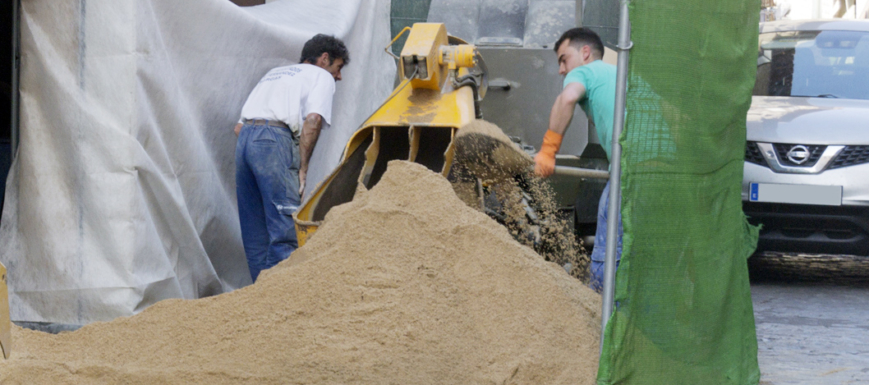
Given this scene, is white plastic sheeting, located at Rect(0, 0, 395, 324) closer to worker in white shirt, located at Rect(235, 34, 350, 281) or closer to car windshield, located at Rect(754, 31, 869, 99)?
worker in white shirt, located at Rect(235, 34, 350, 281)

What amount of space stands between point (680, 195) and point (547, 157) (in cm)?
109

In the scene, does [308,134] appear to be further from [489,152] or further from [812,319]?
[812,319]

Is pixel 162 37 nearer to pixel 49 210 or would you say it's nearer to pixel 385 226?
pixel 49 210

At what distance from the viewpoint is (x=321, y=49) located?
5.08 metres

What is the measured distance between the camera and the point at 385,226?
3170 mm

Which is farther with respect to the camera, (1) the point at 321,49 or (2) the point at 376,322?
(1) the point at 321,49

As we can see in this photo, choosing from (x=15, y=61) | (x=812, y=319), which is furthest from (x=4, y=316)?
(x=812, y=319)

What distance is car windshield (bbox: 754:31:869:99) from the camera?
6027 millimetres

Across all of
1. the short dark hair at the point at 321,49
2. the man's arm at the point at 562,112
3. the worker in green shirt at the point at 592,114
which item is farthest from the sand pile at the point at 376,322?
the short dark hair at the point at 321,49

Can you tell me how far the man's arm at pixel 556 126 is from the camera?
12.2 ft

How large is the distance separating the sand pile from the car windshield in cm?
386

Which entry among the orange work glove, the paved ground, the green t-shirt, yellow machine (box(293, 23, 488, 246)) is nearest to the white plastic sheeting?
yellow machine (box(293, 23, 488, 246))

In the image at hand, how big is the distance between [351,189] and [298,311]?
1683 mm

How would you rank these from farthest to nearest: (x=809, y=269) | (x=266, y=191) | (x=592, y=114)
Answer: (x=809, y=269)
(x=266, y=191)
(x=592, y=114)
